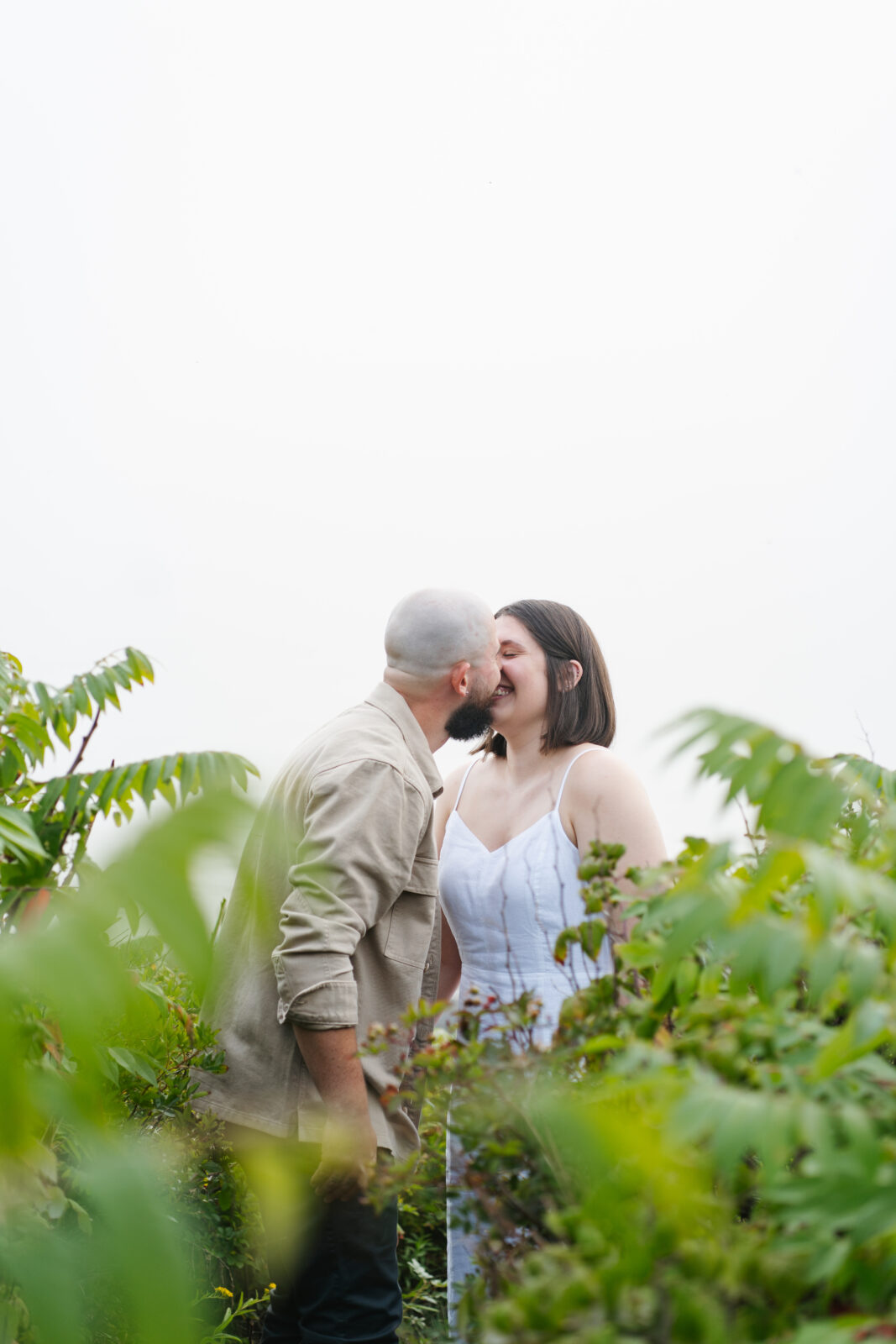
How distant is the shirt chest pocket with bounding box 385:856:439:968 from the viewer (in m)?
2.91

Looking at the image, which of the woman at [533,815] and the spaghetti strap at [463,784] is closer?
the woman at [533,815]

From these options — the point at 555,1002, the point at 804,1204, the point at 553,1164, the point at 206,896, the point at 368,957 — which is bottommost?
the point at 555,1002

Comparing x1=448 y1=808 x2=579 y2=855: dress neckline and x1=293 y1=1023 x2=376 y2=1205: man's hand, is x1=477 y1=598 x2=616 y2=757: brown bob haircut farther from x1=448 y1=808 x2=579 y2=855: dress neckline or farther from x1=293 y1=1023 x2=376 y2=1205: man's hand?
x1=293 y1=1023 x2=376 y2=1205: man's hand

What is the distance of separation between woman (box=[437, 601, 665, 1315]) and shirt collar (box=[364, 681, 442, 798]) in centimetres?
39

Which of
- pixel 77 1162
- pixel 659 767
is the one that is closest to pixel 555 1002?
pixel 77 1162

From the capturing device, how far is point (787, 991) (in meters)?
1.12

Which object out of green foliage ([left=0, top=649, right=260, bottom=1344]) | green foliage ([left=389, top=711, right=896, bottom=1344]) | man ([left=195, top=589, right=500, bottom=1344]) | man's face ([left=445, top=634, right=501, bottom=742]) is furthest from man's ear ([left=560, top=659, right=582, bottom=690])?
green foliage ([left=389, top=711, right=896, bottom=1344])

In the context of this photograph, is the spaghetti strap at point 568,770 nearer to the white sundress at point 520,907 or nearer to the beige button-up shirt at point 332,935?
the white sundress at point 520,907

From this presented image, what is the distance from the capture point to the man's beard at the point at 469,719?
3410 mm

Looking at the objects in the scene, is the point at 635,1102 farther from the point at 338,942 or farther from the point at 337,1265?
the point at 337,1265

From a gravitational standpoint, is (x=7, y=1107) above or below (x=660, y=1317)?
above

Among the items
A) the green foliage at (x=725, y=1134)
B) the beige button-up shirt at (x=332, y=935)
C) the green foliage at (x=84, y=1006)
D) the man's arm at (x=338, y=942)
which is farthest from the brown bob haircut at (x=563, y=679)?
the green foliage at (x=725, y=1134)

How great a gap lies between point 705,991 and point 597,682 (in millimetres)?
2509

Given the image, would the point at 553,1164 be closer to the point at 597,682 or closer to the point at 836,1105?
the point at 836,1105
